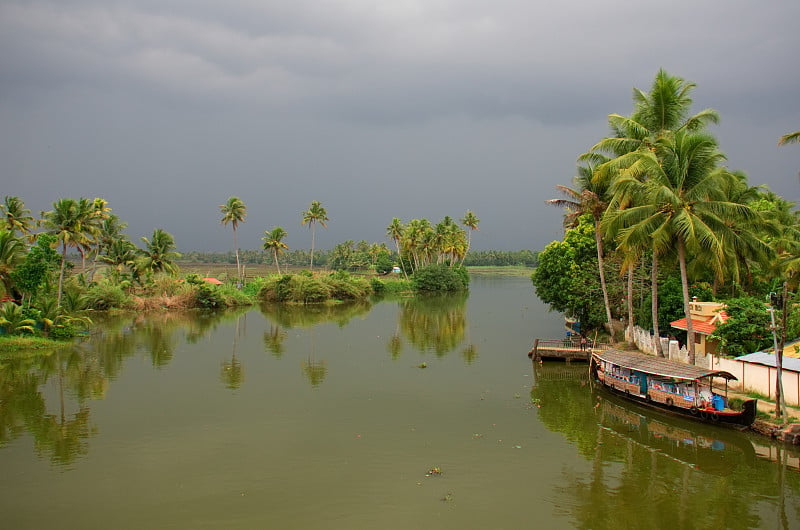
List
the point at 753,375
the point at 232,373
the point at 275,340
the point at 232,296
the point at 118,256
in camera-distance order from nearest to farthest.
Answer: the point at 753,375 < the point at 232,373 < the point at 275,340 < the point at 118,256 < the point at 232,296

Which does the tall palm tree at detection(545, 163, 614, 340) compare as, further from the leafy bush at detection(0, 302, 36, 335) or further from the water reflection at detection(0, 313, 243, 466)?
the leafy bush at detection(0, 302, 36, 335)

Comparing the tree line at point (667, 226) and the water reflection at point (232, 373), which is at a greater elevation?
the tree line at point (667, 226)

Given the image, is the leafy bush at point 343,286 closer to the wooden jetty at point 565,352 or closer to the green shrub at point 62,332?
the green shrub at point 62,332

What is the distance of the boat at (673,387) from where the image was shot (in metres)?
17.2

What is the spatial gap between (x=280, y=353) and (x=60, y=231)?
51.8 ft

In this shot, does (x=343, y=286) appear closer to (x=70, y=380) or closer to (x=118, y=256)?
(x=118, y=256)

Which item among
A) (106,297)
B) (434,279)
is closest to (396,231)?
(434,279)

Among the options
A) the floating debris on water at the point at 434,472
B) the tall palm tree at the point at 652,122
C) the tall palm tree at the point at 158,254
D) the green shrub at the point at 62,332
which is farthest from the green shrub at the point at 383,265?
the floating debris on water at the point at 434,472

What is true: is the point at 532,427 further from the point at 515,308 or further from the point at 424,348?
the point at 515,308

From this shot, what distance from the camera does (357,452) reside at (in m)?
16.1

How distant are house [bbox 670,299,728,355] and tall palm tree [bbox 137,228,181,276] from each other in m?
45.0

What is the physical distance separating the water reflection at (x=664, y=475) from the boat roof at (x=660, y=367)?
164 cm

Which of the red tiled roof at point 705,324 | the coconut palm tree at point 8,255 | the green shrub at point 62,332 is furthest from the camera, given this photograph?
the green shrub at point 62,332

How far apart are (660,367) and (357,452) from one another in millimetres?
10962
